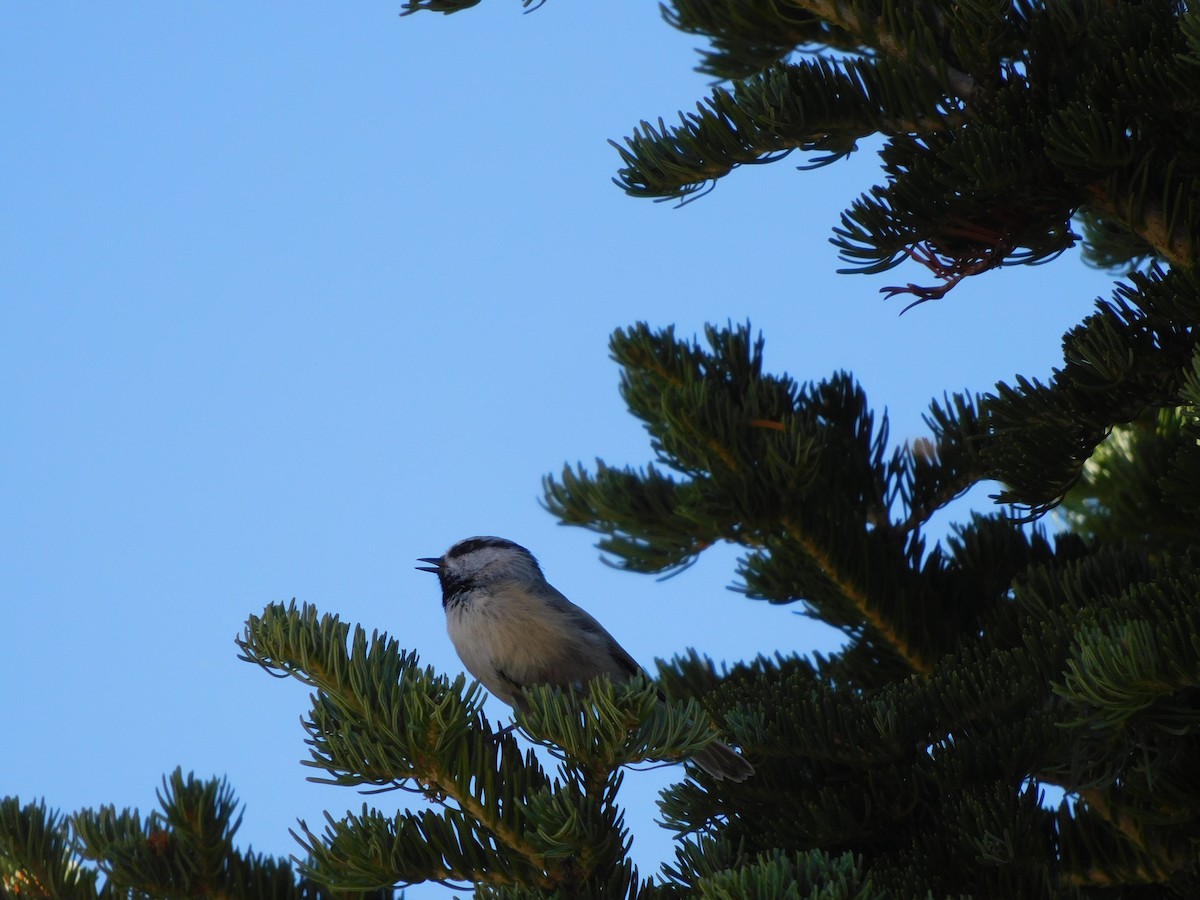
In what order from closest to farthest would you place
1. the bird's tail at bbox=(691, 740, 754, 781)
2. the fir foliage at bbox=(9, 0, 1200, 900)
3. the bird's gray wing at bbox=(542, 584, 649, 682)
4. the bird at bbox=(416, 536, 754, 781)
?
the fir foliage at bbox=(9, 0, 1200, 900)
the bird's tail at bbox=(691, 740, 754, 781)
the bird at bbox=(416, 536, 754, 781)
the bird's gray wing at bbox=(542, 584, 649, 682)

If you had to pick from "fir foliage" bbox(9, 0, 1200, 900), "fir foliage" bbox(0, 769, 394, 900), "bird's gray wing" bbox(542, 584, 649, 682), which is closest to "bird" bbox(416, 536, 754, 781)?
"bird's gray wing" bbox(542, 584, 649, 682)

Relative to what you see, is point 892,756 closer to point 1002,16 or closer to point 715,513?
point 715,513

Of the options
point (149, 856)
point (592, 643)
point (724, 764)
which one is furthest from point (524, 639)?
point (149, 856)

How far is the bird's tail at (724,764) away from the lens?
114 inches

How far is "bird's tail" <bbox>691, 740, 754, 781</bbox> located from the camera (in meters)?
2.90

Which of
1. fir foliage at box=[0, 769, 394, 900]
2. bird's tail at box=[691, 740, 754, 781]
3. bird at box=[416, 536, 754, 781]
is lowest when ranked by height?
fir foliage at box=[0, 769, 394, 900]

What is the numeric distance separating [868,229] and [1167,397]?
690 mm

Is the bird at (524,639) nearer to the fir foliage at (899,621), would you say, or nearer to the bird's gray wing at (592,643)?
the bird's gray wing at (592,643)

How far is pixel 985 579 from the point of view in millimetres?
3400

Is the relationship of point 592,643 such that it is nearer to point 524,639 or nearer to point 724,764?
point 524,639

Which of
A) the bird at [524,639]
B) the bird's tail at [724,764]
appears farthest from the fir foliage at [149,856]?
the bird at [524,639]

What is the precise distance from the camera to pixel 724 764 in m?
3.15

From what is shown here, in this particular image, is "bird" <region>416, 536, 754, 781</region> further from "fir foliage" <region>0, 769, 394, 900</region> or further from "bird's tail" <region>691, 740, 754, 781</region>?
"fir foliage" <region>0, 769, 394, 900</region>

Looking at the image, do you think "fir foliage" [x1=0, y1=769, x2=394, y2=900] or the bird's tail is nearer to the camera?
"fir foliage" [x1=0, y1=769, x2=394, y2=900]
